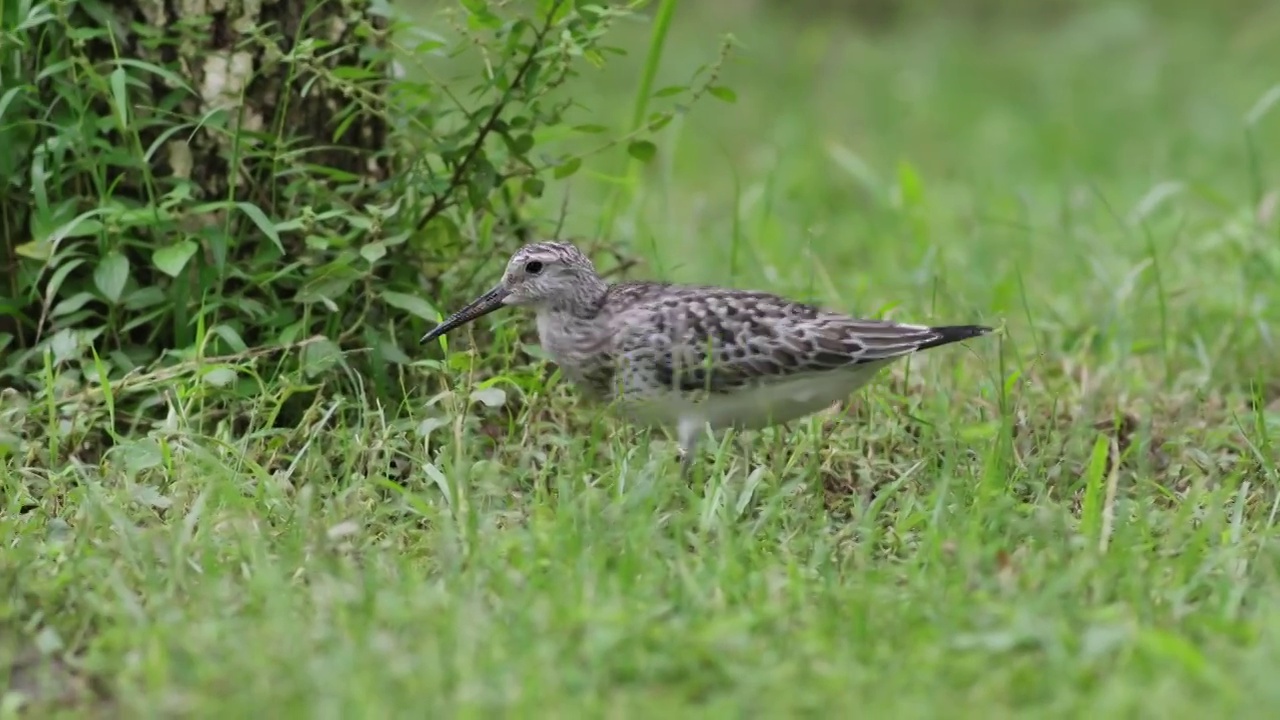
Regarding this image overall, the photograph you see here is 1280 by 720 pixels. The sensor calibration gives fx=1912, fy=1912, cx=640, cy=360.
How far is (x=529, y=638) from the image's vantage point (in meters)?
3.92

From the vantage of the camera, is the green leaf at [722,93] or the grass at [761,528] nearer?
the grass at [761,528]

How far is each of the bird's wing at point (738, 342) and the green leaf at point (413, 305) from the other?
0.58m

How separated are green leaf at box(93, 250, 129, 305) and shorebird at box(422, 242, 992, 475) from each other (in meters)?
0.92

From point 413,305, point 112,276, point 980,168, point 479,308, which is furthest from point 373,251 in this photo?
point 980,168

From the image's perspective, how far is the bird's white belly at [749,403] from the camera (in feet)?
18.0

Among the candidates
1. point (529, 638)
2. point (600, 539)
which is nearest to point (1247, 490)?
point (600, 539)

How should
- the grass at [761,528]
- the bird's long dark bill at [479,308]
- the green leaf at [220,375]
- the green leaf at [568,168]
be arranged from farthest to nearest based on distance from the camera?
the green leaf at [568,168] → the bird's long dark bill at [479,308] → the green leaf at [220,375] → the grass at [761,528]

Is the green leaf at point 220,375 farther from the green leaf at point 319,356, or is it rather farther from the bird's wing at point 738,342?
the bird's wing at point 738,342

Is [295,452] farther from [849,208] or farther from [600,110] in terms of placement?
[600,110]

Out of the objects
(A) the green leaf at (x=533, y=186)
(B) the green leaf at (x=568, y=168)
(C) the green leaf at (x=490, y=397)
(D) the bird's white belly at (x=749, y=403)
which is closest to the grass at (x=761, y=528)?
(C) the green leaf at (x=490, y=397)

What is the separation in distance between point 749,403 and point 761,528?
582 millimetres

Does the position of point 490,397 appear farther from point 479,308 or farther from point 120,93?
point 120,93

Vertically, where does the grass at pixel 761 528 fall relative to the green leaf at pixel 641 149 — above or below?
below

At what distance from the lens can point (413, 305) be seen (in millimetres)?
5832
